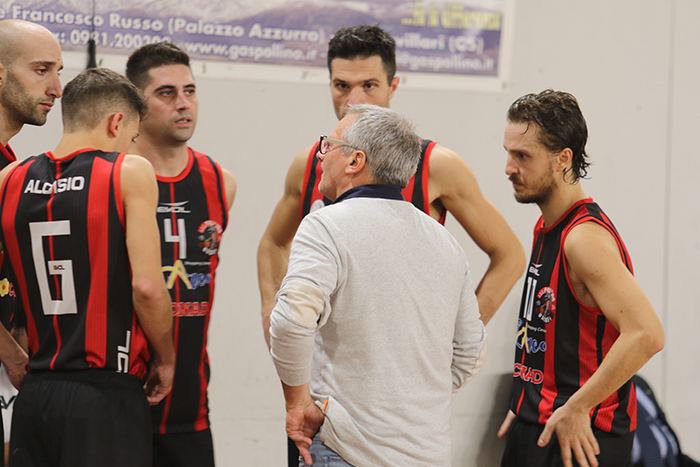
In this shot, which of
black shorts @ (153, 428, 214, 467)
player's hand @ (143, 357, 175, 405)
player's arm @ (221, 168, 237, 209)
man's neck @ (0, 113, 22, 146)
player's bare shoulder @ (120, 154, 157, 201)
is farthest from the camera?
player's arm @ (221, 168, 237, 209)

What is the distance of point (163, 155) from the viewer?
276 cm

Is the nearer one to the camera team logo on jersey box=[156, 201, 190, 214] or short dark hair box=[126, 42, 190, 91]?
team logo on jersey box=[156, 201, 190, 214]

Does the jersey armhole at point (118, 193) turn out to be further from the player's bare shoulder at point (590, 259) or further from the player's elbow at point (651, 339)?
the player's elbow at point (651, 339)

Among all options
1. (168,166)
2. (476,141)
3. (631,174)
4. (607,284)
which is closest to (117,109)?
(168,166)

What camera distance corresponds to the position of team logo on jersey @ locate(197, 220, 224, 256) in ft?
8.81

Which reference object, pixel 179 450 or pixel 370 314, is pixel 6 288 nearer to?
pixel 179 450

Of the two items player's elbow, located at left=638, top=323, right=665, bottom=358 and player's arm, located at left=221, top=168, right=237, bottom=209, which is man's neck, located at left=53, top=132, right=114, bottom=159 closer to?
player's arm, located at left=221, top=168, right=237, bottom=209

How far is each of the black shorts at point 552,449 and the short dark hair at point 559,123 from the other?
2.79 ft

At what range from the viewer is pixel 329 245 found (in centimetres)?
161

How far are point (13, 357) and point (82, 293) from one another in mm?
404

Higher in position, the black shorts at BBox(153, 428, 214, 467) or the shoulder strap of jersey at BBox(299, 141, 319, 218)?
the shoulder strap of jersey at BBox(299, 141, 319, 218)

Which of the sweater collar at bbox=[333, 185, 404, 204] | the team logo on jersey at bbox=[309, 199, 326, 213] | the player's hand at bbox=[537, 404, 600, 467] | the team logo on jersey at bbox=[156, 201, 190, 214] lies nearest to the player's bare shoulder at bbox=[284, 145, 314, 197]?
the team logo on jersey at bbox=[309, 199, 326, 213]

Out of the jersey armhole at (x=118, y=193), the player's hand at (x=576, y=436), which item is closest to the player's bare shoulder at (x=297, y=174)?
the jersey armhole at (x=118, y=193)

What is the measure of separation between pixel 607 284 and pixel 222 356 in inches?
86.8
